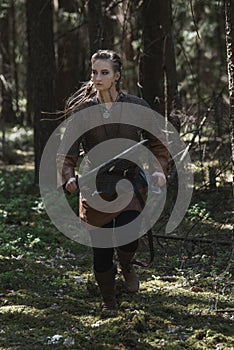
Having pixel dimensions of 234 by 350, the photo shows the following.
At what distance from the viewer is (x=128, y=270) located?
5715mm

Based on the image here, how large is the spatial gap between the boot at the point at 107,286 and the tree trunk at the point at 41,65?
6442mm

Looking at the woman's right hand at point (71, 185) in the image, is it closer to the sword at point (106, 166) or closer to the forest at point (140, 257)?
the sword at point (106, 166)

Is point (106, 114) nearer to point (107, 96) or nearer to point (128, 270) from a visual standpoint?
point (107, 96)

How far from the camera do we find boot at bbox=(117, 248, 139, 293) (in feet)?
18.1

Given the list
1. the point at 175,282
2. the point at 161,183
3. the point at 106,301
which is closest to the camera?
the point at 161,183

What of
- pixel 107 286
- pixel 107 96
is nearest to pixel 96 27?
pixel 107 96

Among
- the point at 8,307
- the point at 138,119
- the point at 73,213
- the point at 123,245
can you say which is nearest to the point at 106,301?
the point at 123,245

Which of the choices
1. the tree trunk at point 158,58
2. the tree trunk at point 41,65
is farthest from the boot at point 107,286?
the tree trunk at point 41,65

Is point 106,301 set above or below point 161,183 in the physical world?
below

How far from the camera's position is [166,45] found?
9.11 m

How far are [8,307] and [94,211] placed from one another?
3.75ft

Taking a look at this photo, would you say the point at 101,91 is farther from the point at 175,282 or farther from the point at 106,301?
the point at 175,282

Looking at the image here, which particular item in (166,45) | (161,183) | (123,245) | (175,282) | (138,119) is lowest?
(175,282)

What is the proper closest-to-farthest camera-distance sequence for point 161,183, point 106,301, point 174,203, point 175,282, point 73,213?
point 161,183, point 106,301, point 175,282, point 174,203, point 73,213
